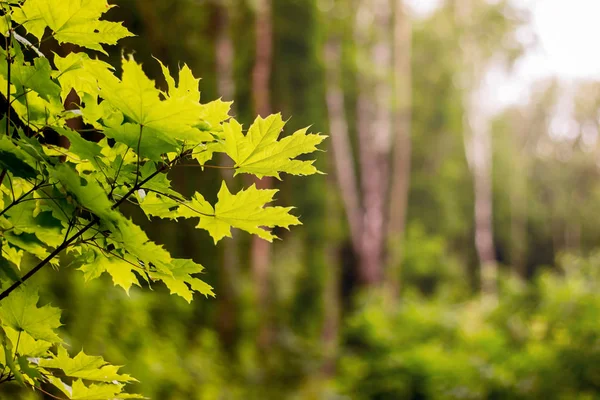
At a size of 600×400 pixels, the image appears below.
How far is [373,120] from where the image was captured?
44.1 ft

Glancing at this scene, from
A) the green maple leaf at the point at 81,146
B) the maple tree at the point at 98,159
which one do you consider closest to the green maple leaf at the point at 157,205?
the maple tree at the point at 98,159

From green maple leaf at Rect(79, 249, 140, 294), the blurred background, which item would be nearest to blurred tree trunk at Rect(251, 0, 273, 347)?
the blurred background

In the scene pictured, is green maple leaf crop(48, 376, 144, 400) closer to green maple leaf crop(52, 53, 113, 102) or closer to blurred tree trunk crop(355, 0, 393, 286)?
green maple leaf crop(52, 53, 113, 102)

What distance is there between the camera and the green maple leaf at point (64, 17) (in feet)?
2.49

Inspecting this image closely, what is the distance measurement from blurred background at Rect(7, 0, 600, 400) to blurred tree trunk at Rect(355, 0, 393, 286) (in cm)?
5

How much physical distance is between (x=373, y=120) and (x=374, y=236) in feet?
9.78

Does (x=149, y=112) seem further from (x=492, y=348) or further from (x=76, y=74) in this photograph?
(x=492, y=348)

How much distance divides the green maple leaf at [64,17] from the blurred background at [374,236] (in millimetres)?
1929

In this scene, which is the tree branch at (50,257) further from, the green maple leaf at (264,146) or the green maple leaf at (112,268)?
the green maple leaf at (264,146)

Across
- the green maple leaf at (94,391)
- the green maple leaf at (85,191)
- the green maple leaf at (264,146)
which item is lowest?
the green maple leaf at (94,391)

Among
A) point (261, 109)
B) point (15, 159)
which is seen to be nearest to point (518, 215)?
point (261, 109)

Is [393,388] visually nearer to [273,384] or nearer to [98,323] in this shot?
[273,384]

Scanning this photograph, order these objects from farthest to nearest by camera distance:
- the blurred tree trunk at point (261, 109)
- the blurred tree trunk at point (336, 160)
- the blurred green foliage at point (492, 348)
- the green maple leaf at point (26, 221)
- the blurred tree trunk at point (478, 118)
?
the blurred tree trunk at point (478, 118)
the blurred tree trunk at point (336, 160)
the blurred tree trunk at point (261, 109)
the blurred green foliage at point (492, 348)
the green maple leaf at point (26, 221)

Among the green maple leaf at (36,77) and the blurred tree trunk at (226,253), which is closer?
the green maple leaf at (36,77)
